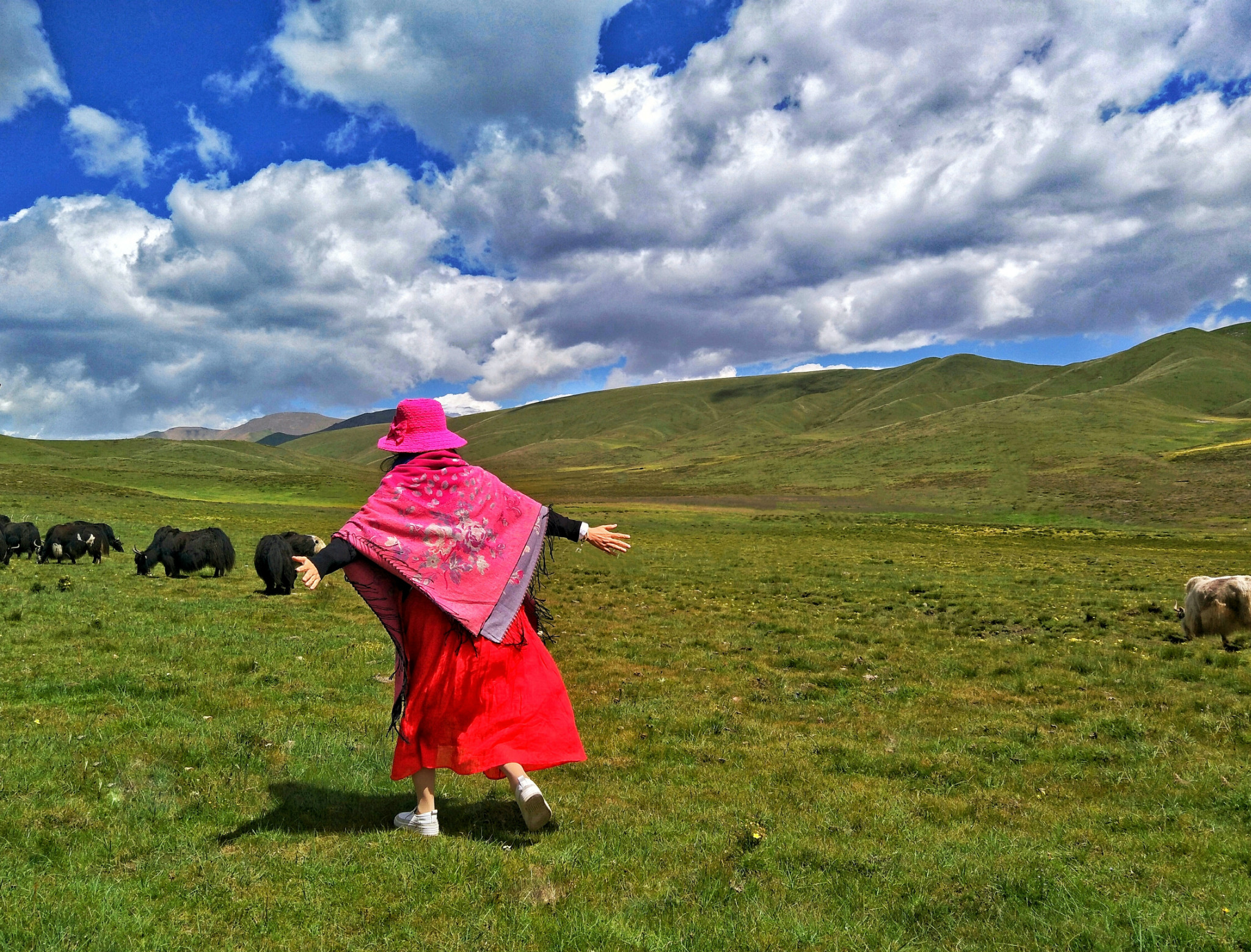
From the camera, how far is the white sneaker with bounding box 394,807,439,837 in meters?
5.99

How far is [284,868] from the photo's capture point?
17.3 ft

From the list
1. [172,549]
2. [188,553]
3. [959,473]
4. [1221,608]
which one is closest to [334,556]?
[1221,608]

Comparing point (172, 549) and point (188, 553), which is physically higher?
point (172, 549)

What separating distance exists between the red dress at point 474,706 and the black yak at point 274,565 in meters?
17.0

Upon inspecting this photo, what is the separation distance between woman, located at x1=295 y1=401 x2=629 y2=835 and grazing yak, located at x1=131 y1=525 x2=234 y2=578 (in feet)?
73.3

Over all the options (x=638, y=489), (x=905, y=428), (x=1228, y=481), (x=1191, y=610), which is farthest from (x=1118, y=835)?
(x=905, y=428)

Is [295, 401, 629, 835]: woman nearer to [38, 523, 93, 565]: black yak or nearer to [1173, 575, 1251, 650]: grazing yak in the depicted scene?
[1173, 575, 1251, 650]: grazing yak

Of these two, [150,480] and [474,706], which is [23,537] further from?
[150,480]

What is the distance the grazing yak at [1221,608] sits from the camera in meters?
14.9

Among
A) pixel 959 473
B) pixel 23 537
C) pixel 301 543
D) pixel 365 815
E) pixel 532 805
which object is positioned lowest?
pixel 365 815

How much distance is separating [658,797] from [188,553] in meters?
23.7

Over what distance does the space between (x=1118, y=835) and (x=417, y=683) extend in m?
6.54

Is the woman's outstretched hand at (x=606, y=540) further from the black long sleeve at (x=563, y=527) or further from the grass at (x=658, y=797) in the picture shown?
the grass at (x=658, y=797)

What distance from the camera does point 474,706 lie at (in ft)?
20.5
